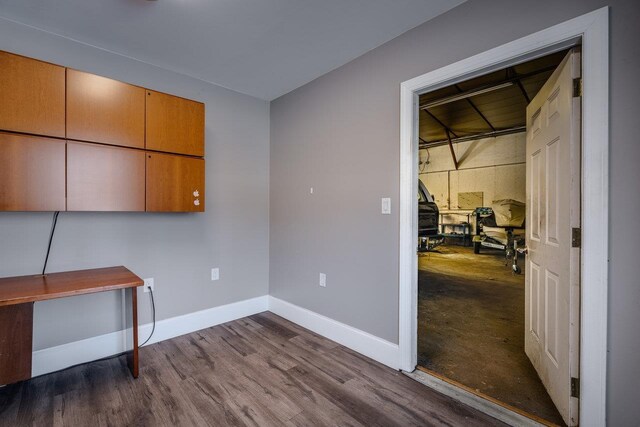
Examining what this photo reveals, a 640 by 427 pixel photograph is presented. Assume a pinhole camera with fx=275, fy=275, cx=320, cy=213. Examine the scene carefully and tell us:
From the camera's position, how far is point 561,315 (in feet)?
5.36

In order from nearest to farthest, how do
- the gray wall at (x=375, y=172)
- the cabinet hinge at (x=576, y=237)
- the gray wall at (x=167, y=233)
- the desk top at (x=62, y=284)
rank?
1. the gray wall at (x=375, y=172)
2. the cabinet hinge at (x=576, y=237)
3. the desk top at (x=62, y=284)
4. the gray wall at (x=167, y=233)

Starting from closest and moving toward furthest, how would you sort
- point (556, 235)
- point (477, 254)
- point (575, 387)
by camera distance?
1. point (575, 387)
2. point (556, 235)
3. point (477, 254)

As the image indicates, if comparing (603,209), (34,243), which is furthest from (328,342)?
(34,243)

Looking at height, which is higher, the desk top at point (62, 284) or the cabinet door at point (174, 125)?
the cabinet door at point (174, 125)

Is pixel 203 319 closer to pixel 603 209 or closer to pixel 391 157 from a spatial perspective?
pixel 391 157

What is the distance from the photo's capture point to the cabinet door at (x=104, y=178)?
1.97 meters

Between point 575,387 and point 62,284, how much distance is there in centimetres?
311

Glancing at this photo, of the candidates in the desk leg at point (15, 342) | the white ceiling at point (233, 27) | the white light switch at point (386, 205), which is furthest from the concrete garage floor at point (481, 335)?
the desk leg at point (15, 342)

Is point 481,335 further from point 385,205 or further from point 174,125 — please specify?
point 174,125

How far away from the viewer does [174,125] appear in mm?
2398

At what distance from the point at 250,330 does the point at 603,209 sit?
2862 mm

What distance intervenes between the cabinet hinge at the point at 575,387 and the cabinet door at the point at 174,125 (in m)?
3.04

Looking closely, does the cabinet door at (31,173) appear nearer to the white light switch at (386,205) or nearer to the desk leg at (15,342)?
the desk leg at (15,342)

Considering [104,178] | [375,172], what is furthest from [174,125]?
[375,172]
